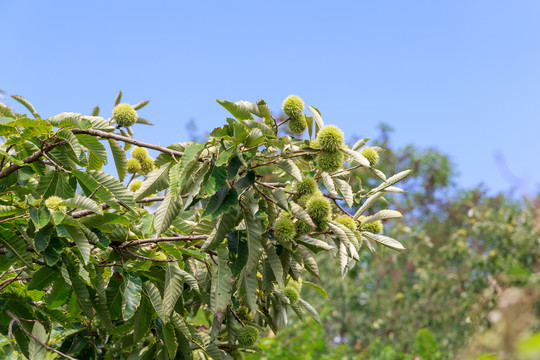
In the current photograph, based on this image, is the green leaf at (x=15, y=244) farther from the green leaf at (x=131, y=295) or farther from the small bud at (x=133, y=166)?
the small bud at (x=133, y=166)

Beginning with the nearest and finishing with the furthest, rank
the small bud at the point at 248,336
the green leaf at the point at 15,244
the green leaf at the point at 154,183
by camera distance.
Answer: the green leaf at the point at 154,183, the green leaf at the point at 15,244, the small bud at the point at 248,336

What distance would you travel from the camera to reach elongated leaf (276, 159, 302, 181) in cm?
188

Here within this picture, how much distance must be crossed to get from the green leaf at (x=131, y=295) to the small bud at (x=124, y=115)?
0.69 meters

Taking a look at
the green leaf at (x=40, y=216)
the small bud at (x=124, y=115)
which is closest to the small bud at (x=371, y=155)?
the small bud at (x=124, y=115)

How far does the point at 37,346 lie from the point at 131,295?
55 centimetres

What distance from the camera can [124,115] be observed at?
2346mm

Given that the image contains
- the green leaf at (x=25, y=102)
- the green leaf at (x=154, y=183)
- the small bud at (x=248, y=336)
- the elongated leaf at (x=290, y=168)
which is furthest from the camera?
the small bud at (x=248, y=336)

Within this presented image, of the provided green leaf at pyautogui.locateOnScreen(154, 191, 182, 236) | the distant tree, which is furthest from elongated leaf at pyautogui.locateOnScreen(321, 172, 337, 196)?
green leaf at pyautogui.locateOnScreen(154, 191, 182, 236)

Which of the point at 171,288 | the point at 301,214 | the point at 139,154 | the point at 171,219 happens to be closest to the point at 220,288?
the point at 171,288

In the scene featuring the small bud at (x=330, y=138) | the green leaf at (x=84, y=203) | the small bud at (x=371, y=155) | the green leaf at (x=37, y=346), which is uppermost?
the small bud at (x=371, y=155)

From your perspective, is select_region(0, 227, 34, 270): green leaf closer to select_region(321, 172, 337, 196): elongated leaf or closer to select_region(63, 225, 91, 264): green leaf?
select_region(63, 225, 91, 264): green leaf

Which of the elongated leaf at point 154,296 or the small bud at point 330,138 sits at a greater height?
the small bud at point 330,138

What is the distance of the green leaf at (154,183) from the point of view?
199 centimetres

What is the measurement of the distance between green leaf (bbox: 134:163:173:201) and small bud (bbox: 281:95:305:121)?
0.53m
